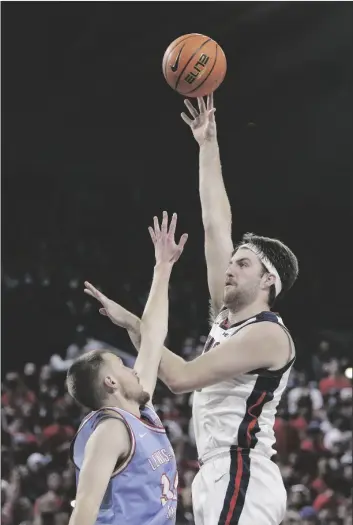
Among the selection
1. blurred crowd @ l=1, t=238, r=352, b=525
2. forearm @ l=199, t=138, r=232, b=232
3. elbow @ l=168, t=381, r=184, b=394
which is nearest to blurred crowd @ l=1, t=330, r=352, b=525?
blurred crowd @ l=1, t=238, r=352, b=525

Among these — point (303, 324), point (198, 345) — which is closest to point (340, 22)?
point (303, 324)

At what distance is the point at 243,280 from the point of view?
436cm

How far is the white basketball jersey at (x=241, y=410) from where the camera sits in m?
4.22

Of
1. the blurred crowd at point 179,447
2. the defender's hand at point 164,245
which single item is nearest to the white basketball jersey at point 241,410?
the defender's hand at point 164,245

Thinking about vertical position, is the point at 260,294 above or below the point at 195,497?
above

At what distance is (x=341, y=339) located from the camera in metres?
19.6

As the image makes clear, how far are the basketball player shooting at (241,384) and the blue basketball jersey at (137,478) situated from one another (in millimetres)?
431

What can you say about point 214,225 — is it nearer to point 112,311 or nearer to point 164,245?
point 164,245

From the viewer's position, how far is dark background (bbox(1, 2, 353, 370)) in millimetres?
18797

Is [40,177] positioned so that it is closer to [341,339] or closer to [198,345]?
[198,345]

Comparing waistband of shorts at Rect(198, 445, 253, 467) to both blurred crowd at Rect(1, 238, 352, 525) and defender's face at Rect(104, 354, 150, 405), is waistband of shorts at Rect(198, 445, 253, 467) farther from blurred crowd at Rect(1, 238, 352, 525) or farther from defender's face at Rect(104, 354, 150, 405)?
blurred crowd at Rect(1, 238, 352, 525)

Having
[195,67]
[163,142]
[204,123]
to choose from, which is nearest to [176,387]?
[204,123]

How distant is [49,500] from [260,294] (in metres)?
5.20

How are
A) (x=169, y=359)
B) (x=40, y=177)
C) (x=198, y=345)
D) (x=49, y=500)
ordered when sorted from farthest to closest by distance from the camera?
1. (x=40, y=177)
2. (x=198, y=345)
3. (x=49, y=500)
4. (x=169, y=359)
